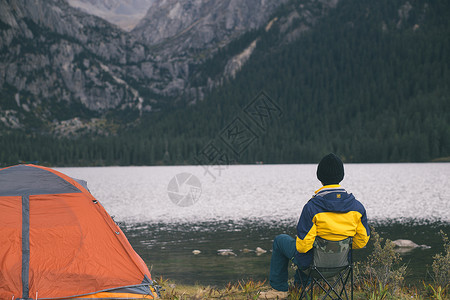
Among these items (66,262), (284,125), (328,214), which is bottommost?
(66,262)

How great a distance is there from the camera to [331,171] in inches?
285

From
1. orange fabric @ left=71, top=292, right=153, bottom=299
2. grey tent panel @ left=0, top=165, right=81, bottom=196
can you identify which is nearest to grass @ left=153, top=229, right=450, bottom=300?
orange fabric @ left=71, top=292, right=153, bottom=299

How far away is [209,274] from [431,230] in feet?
49.6

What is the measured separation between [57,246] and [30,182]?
1727mm

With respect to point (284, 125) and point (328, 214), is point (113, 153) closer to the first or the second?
point (284, 125)

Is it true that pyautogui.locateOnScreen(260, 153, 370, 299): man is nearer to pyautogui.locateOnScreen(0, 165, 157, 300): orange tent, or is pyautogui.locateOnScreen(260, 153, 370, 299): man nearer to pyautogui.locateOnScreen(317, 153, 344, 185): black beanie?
pyautogui.locateOnScreen(317, 153, 344, 185): black beanie

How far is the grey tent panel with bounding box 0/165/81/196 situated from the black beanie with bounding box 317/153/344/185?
21.8 feet

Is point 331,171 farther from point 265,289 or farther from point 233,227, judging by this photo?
point 233,227

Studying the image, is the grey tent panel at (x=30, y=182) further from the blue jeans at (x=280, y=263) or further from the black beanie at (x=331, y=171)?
the black beanie at (x=331, y=171)

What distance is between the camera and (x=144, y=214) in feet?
108

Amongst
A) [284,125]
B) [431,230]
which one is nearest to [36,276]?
[431,230]

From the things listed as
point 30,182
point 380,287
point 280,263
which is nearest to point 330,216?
point 280,263

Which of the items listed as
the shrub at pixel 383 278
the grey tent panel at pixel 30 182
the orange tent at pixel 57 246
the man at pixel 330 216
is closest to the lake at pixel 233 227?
the shrub at pixel 383 278

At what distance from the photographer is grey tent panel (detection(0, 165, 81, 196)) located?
32.9 ft
